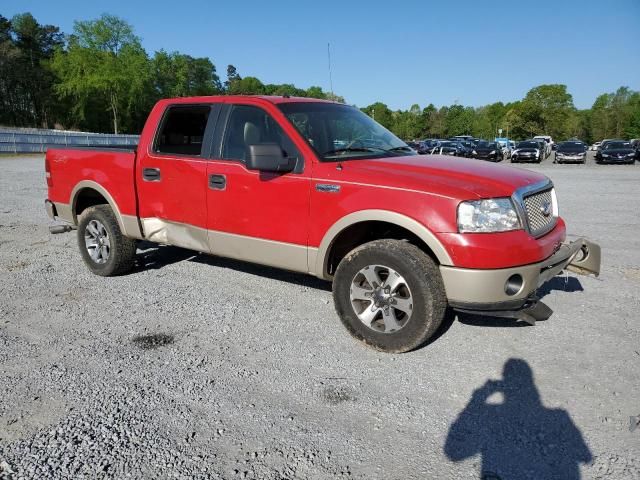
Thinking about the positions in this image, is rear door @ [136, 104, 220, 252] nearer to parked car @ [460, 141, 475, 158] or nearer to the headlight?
the headlight

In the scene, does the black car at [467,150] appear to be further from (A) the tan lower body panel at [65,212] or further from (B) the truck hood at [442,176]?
(B) the truck hood at [442,176]

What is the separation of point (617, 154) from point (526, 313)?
107 ft

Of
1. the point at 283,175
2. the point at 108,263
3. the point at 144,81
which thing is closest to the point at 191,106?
the point at 283,175

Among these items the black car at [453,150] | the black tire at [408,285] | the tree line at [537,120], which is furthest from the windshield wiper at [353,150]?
the tree line at [537,120]

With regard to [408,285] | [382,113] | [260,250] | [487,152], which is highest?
[382,113]

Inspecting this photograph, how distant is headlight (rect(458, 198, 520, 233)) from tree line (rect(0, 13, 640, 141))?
3343cm

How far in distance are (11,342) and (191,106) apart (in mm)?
2694

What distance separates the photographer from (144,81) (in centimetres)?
6562

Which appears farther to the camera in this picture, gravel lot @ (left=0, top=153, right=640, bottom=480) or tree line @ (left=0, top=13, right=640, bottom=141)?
tree line @ (left=0, top=13, right=640, bottom=141)

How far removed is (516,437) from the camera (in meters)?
2.79

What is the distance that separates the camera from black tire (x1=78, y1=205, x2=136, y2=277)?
5543mm

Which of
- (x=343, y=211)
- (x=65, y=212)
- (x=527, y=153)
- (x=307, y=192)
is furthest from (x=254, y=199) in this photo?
(x=527, y=153)

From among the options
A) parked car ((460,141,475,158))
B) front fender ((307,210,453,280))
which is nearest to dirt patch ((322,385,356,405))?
front fender ((307,210,453,280))

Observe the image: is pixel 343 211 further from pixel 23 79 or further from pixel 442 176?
pixel 23 79
